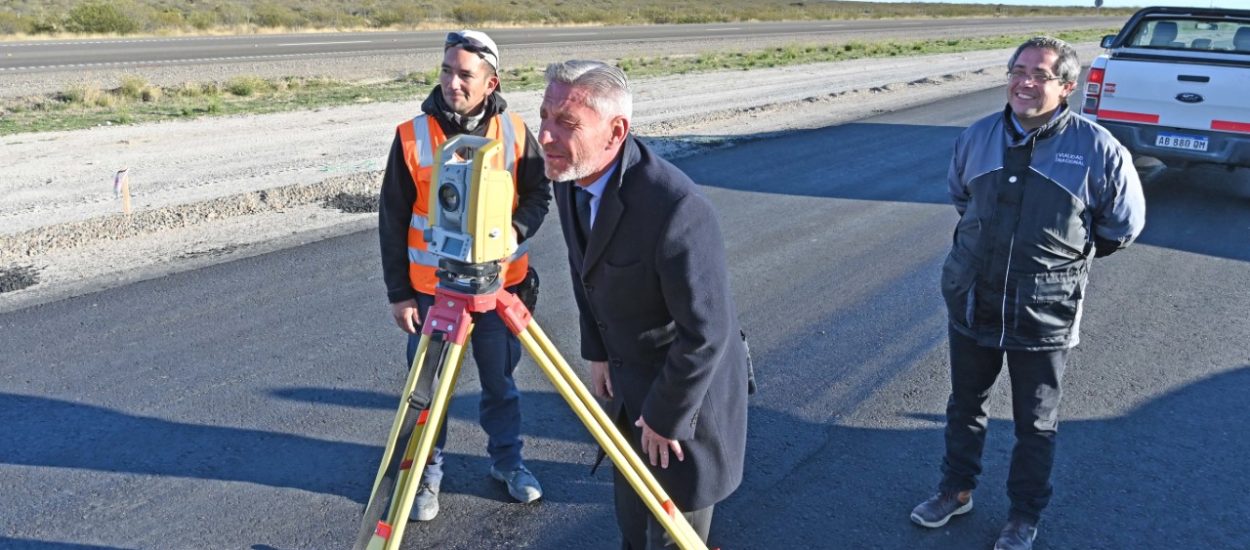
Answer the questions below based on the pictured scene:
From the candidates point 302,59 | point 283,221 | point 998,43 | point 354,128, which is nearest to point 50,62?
point 302,59

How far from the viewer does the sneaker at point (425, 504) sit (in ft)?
13.2

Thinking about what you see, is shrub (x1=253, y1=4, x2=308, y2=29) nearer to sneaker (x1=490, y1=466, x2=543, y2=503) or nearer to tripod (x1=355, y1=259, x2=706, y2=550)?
sneaker (x1=490, y1=466, x2=543, y2=503)

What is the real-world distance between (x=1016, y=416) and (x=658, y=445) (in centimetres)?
178

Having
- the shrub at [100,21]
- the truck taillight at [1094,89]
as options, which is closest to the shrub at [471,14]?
the shrub at [100,21]

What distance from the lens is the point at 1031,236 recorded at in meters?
3.59

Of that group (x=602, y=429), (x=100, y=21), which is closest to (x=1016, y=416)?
(x=602, y=429)

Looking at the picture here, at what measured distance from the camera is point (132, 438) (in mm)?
4660

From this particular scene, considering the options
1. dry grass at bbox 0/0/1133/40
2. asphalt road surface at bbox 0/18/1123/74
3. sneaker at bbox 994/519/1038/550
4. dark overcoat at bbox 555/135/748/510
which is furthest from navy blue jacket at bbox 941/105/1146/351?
dry grass at bbox 0/0/1133/40

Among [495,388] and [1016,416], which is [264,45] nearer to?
[495,388]

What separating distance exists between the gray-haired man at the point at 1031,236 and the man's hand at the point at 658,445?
61.8 inches

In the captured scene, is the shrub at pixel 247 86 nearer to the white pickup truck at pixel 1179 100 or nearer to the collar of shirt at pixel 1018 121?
the white pickup truck at pixel 1179 100

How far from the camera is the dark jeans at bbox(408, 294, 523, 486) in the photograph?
4.01 metres

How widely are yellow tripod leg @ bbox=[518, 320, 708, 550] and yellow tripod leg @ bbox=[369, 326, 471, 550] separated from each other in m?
0.20

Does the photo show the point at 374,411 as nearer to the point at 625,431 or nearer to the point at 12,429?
the point at 12,429
